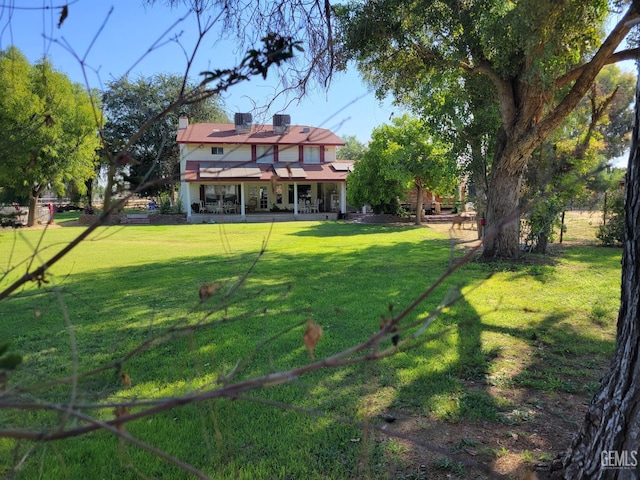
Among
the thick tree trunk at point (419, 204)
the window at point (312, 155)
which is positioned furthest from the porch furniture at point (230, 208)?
the thick tree trunk at point (419, 204)

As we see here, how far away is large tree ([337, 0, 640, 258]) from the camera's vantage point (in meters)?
7.20

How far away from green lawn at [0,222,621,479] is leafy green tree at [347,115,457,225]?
1343cm

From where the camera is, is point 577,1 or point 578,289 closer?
point 577,1

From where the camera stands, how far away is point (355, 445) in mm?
2947

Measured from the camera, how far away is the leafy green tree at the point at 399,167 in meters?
23.1

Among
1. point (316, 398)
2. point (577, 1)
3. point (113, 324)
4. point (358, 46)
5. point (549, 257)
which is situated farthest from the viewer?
point (549, 257)

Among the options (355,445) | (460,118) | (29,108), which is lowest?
(355,445)

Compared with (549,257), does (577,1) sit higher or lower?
higher

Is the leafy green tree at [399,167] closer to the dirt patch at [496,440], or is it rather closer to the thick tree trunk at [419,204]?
the thick tree trunk at [419,204]

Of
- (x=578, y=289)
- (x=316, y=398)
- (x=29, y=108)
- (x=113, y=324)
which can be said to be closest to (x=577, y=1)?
(x=578, y=289)

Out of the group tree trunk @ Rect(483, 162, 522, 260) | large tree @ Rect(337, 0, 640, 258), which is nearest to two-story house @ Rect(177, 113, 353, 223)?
large tree @ Rect(337, 0, 640, 258)

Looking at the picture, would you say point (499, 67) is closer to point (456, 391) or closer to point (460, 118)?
point (460, 118)

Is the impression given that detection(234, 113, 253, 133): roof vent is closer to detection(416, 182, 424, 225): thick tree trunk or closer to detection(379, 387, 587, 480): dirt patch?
detection(379, 387, 587, 480): dirt patch

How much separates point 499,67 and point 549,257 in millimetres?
5115
